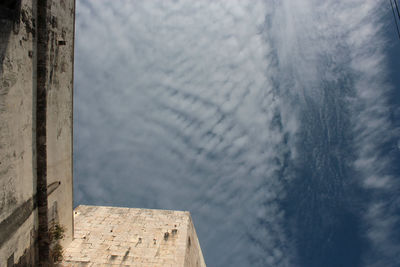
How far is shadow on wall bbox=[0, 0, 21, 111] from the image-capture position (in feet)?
15.4

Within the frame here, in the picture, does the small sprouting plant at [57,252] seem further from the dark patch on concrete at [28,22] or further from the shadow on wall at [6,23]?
the dark patch on concrete at [28,22]

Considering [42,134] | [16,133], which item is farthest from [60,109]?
[16,133]

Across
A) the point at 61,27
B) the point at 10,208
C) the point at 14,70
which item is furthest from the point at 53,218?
the point at 61,27

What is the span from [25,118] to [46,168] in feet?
5.16

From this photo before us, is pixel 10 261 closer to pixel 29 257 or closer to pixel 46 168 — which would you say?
pixel 29 257

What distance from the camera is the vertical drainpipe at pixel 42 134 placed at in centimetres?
618

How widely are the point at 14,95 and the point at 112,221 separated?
21.4ft

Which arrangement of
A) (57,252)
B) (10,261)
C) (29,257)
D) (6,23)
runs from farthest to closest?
(57,252)
(29,257)
(10,261)
(6,23)

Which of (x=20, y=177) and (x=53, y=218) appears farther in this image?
(x=53, y=218)

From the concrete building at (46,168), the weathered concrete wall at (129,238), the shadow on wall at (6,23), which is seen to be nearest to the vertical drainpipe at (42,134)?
the concrete building at (46,168)

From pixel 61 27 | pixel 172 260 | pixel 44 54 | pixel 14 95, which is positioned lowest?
pixel 172 260

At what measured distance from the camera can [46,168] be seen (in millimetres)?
6738

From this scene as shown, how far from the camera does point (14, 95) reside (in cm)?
529

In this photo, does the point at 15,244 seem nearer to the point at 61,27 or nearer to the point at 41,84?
the point at 41,84
